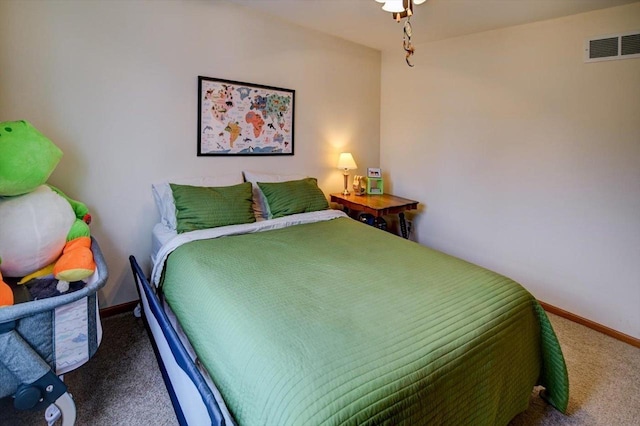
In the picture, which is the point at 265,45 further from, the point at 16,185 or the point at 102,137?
the point at 16,185

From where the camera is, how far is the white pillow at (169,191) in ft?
7.55

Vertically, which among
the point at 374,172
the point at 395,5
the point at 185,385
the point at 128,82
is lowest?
the point at 185,385

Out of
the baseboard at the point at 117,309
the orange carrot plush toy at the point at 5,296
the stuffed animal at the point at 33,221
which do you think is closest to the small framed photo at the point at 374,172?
the baseboard at the point at 117,309

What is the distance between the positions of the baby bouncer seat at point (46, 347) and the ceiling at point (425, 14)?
7.87 feet

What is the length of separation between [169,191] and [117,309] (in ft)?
3.17

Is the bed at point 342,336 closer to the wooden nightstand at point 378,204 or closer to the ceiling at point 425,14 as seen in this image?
the wooden nightstand at point 378,204

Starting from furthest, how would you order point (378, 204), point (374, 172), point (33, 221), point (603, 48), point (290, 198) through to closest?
point (374, 172) → point (378, 204) → point (290, 198) → point (603, 48) → point (33, 221)

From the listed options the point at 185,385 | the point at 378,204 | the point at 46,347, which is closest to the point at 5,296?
the point at 46,347

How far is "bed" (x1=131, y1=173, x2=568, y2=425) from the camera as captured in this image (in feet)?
3.14

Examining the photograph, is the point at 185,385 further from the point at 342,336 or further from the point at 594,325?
the point at 594,325

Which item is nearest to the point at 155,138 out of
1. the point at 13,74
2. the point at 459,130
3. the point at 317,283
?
the point at 13,74

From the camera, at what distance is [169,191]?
7.75 feet

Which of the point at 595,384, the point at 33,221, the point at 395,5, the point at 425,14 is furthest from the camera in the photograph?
the point at 425,14

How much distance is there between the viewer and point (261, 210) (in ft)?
8.87
